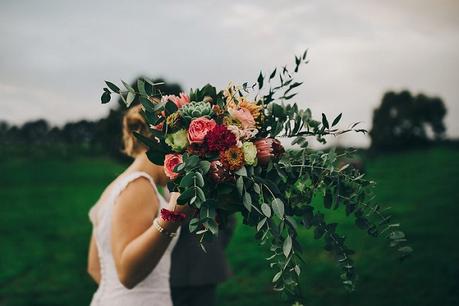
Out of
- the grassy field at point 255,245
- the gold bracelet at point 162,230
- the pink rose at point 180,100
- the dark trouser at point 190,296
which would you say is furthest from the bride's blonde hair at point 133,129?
the grassy field at point 255,245

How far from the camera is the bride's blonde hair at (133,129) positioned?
300 cm

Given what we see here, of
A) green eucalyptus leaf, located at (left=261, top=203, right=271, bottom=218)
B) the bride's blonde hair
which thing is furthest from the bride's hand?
the bride's blonde hair

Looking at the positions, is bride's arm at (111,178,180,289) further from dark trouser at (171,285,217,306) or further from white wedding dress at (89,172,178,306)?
dark trouser at (171,285,217,306)

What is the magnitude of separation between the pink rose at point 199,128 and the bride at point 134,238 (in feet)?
1.30

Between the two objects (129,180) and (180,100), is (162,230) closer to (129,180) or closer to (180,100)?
(129,180)

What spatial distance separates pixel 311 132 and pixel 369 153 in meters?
10.2

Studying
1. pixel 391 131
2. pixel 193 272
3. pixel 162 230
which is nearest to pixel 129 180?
pixel 162 230

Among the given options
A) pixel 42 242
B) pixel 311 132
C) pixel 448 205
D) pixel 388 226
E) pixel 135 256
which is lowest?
pixel 42 242

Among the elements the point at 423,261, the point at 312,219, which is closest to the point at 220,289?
the point at 423,261

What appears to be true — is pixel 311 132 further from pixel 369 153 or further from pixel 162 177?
pixel 369 153

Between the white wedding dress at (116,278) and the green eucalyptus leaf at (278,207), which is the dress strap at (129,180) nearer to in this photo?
the white wedding dress at (116,278)

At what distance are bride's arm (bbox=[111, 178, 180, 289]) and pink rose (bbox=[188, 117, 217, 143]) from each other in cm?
51

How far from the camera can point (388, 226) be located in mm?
2207

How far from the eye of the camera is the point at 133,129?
310 cm
